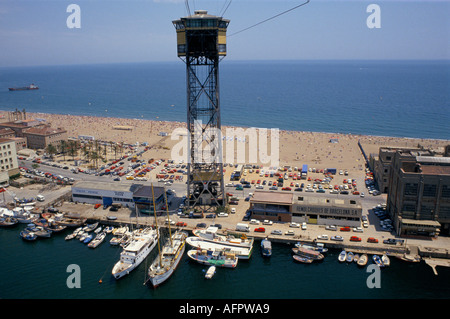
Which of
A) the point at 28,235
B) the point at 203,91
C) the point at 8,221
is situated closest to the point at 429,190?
the point at 203,91

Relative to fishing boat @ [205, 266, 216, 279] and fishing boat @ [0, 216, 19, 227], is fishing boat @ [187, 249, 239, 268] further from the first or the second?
fishing boat @ [0, 216, 19, 227]

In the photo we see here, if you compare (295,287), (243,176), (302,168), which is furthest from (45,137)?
(295,287)

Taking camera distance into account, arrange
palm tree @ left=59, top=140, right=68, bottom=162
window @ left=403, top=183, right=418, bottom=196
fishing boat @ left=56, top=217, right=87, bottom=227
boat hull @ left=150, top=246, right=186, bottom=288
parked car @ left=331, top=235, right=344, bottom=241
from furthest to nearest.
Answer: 1. palm tree @ left=59, top=140, right=68, bottom=162
2. fishing boat @ left=56, top=217, right=87, bottom=227
3. window @ left=403, top=183, right=418, bottom=196
4. parked car @ left=331, top=235, right=344, bottom=241
5. boat hull @ left=150, top=246, right=186, bottom=288

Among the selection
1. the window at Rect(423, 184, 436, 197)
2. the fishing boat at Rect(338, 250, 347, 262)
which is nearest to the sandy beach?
the window at Rect(423, 184, 436, 197)

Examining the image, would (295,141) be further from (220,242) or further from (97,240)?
(97,240)

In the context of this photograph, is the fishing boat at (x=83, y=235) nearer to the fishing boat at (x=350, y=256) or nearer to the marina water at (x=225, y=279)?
the marina water at (x=225, y=279)

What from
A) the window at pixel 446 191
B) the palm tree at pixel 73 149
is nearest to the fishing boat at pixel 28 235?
the palm tree at pixel 73 149
